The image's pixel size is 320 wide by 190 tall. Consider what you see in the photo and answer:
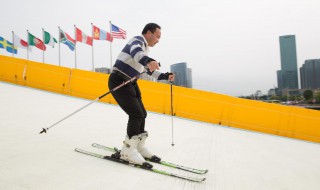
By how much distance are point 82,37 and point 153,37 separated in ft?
91.0

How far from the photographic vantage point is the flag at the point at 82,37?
93.2ft

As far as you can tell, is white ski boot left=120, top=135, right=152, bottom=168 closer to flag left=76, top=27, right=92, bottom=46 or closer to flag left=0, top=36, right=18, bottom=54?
flag left=76, top=27, right=92, bottom=46

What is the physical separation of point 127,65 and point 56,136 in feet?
6.73

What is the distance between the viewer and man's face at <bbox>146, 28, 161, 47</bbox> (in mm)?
3367

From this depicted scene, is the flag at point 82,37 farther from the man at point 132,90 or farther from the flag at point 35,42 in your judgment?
the man at point 132,90

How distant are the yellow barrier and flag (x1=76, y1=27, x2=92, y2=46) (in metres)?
17.7

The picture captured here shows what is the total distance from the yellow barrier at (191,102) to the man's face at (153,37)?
593 centimetres

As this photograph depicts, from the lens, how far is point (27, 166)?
2.59 m

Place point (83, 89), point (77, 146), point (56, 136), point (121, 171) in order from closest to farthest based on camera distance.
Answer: point (121, 171), point (77, 146), point (56, 136), point (83, 89)

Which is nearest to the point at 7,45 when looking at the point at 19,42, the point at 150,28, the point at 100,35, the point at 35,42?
the point at 19,42

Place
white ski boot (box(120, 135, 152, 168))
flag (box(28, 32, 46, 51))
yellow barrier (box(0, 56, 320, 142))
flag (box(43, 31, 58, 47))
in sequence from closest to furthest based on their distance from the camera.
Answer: white ski boot (box(120, 135, 152, 168)), yellow barrier (box(0, 56, 320, 142)), flag (box(43, 31, 58, 47)), flag (box(28, 32, 46, 51))

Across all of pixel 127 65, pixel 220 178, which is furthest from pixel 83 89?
pixel 220 178

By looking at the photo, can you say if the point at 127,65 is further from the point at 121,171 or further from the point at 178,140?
the point at 178,140

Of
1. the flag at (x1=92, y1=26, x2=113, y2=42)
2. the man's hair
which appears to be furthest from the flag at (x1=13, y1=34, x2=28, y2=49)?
the man's hair
